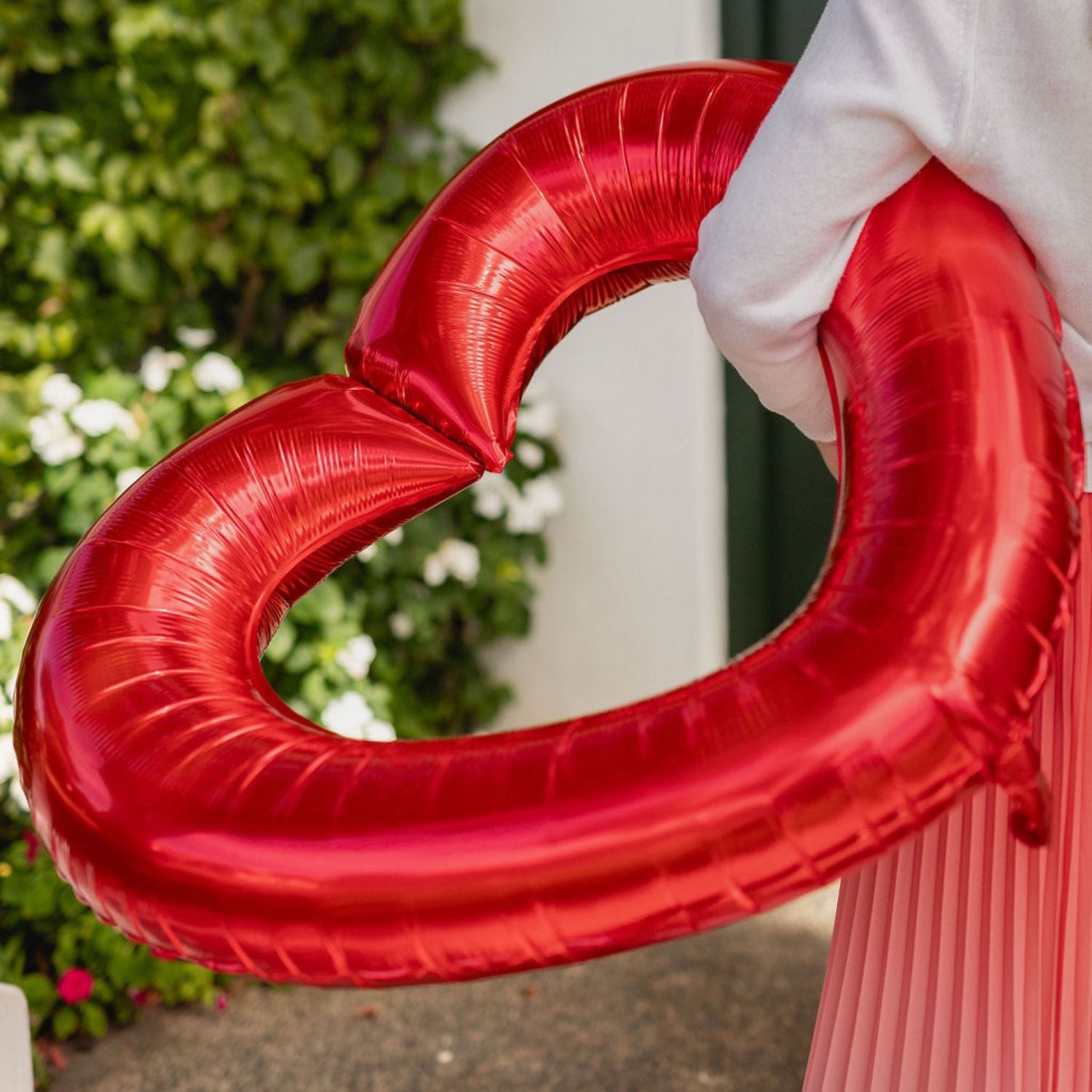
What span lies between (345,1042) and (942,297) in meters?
1.81

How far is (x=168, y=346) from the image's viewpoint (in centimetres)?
250

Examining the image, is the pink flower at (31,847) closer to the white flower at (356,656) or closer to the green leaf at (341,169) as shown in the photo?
the white flower at (356,656)

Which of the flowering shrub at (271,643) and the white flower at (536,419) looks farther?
the white flower at (536,419)

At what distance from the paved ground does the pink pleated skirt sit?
1139 mm

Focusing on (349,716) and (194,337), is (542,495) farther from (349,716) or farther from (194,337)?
(194,337)

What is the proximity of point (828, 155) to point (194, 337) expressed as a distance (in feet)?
6.15

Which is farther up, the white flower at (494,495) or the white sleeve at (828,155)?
the white sleeve at (828,155)

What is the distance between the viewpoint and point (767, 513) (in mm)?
2625

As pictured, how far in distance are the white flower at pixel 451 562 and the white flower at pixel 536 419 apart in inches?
10.3

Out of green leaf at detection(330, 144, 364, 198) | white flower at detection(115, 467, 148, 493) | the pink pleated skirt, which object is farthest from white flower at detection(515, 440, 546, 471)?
the pink pleated skirt

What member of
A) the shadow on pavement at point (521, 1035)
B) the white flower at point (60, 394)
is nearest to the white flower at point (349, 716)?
the shadow on pavement at point (521, 1035)

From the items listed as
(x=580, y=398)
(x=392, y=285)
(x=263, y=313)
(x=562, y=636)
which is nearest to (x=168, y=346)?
(x=263, y=313)

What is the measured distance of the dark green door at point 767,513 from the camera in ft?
8.36

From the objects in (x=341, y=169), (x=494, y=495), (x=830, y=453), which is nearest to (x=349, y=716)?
(x=494, y=495)
